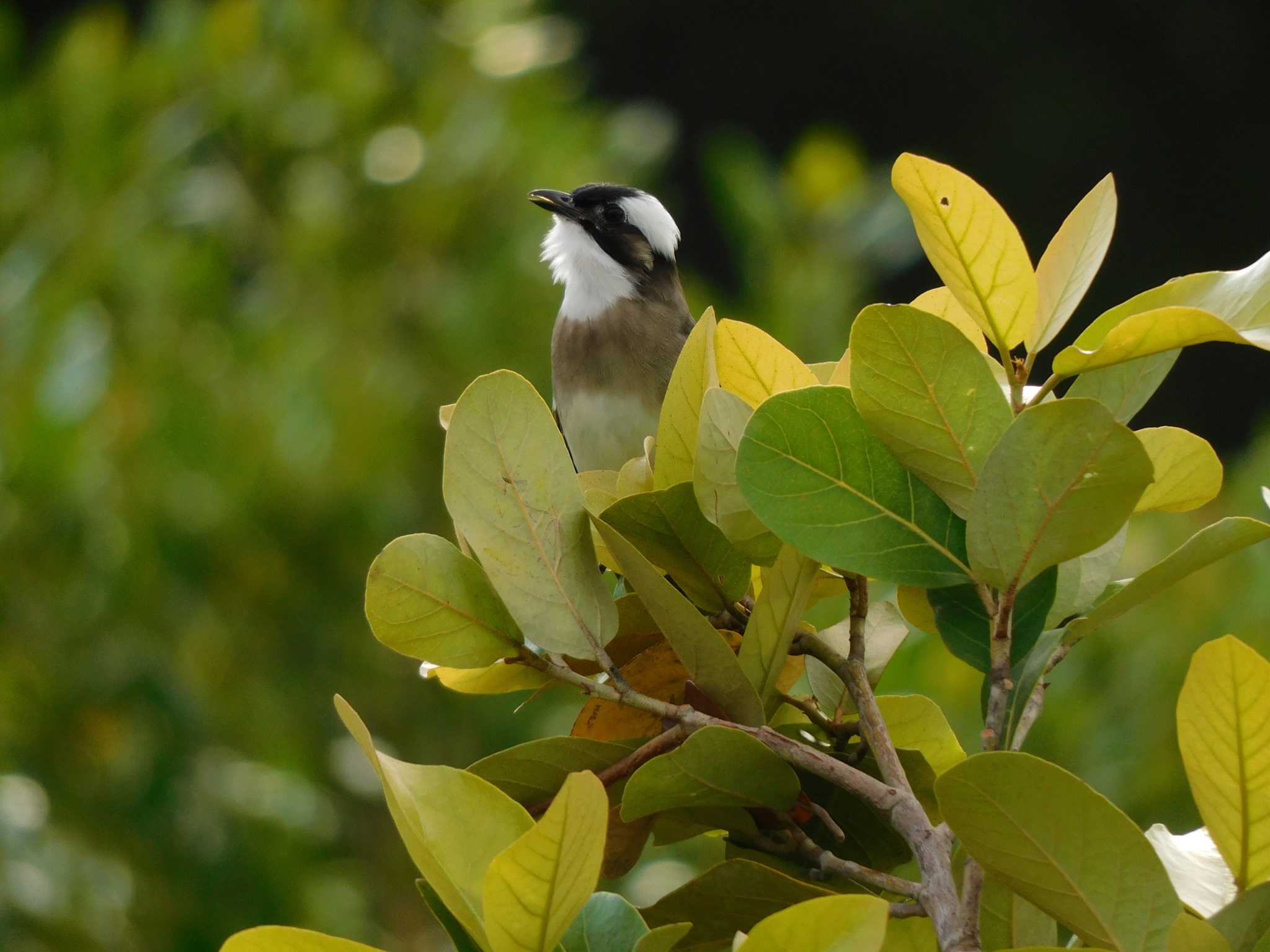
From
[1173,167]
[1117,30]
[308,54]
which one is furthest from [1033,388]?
[1117,30]

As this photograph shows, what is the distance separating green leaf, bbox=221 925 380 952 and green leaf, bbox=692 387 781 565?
22 centimetres

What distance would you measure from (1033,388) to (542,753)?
0.88ft

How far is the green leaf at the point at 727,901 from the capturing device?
583 millimetres

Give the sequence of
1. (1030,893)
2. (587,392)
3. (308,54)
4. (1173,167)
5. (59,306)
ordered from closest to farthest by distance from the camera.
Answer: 1. (1030,893)
2. (587,392)
3. (59,306)
4. (308,54)
5. (1173,167)

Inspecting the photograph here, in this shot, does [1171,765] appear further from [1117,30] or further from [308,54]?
[1117,30]

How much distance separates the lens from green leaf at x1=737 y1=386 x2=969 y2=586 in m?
0.58

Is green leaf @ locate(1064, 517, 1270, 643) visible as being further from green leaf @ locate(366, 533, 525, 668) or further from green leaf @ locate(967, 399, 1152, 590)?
green leaf @ locate(366, 533, 525, 668)

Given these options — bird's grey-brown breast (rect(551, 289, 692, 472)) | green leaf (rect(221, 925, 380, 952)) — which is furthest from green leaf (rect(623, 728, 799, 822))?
bird's grey-brown breast (rect(551, 289, 692, 472))

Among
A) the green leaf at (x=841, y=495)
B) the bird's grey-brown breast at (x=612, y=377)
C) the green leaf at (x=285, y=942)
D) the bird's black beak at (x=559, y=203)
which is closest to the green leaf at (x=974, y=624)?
the green leaf at (x=841, y=495)

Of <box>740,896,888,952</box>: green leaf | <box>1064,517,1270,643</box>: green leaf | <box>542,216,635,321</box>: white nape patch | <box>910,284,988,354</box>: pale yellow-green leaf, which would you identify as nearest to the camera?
<box>740,896,888,952</box>: green leaf

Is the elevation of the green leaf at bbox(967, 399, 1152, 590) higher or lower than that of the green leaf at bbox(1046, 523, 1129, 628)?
higher

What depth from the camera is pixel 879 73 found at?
32.5ft

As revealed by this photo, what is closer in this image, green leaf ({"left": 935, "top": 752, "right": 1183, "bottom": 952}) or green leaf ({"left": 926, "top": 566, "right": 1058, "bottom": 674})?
green leaf ({"left": 935, "top": 752, "right": 1183, "bottom": 952})

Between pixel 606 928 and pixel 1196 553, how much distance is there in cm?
27
